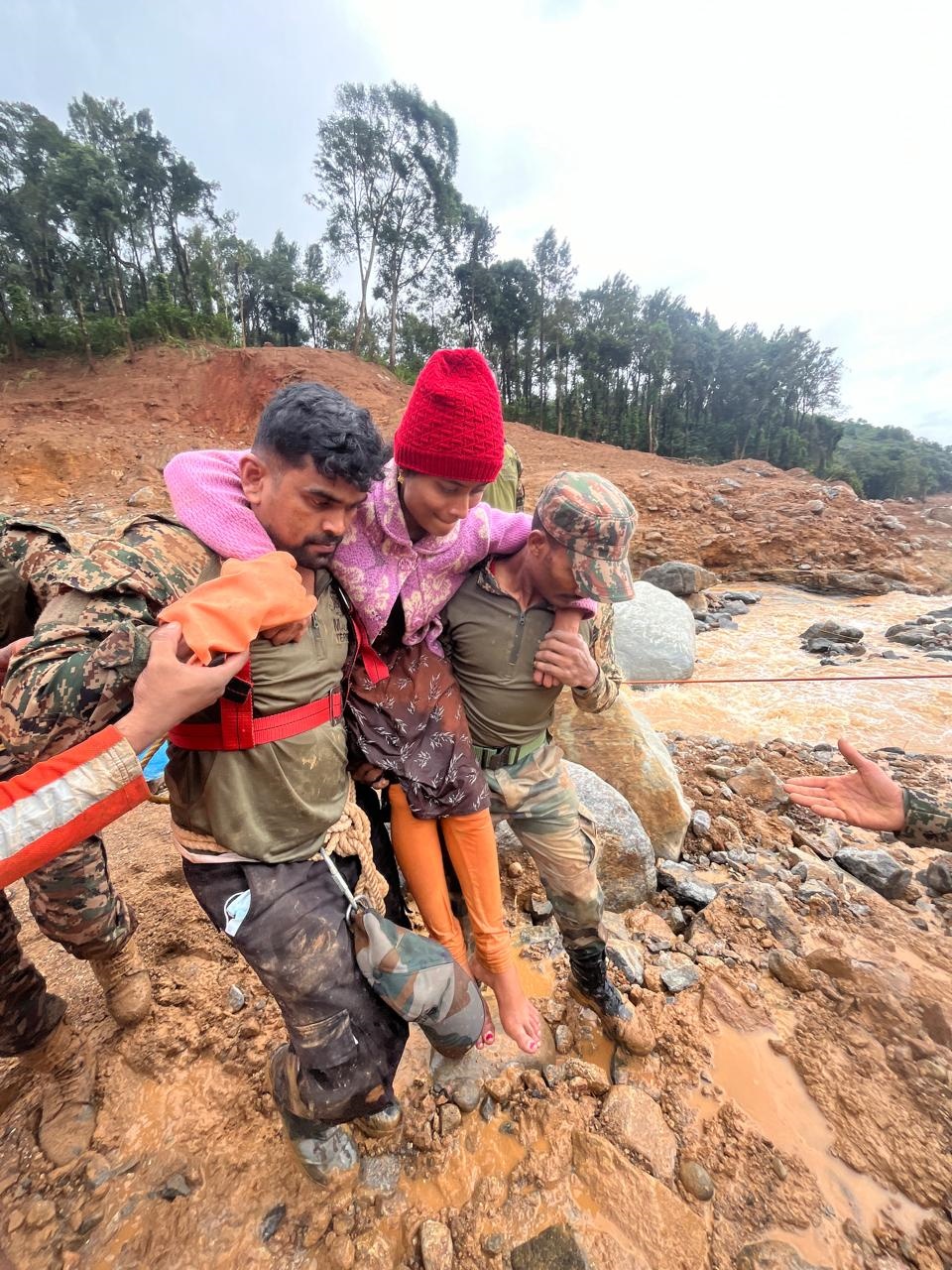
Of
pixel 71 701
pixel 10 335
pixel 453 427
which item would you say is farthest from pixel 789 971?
pixel 10 335

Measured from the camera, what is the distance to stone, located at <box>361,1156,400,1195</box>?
1.69 metres

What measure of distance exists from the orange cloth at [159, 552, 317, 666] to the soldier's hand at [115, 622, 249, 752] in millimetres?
30

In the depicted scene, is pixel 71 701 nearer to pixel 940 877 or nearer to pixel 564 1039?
pixel 564 1039

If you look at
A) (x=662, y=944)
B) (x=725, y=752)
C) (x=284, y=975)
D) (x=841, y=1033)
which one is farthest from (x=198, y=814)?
(x=725, y=752)

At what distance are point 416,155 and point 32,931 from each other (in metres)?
30.0

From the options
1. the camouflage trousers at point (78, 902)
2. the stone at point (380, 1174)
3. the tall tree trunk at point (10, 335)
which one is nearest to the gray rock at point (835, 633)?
the stone at point (380, 1174)

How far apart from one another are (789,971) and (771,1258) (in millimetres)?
1029

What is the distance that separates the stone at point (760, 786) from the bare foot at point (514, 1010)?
2.30 m

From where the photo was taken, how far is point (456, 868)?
5.99ft

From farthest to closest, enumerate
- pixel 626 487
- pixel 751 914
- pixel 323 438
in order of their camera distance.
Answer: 1. pixel 626 487
2. pixel 751 914
3. pixel 323 438

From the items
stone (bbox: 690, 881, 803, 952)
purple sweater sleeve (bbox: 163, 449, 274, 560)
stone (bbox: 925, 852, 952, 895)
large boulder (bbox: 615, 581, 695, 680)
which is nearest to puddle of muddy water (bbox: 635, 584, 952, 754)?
large boulder (bbox: 615, 581, 695, 680)

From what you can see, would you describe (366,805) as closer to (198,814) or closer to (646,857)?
(198,814)

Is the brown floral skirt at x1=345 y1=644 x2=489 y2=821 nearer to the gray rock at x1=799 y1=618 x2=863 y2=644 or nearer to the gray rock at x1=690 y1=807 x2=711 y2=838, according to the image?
the gray rock at x1=690 y1=807 x2=711 y2=838

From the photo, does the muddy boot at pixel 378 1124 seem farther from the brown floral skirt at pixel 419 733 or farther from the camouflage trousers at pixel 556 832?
the brown floral skirt at pixel 419 733
